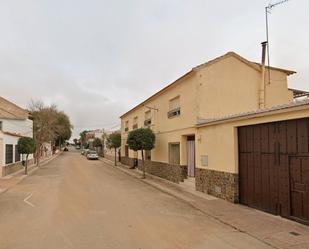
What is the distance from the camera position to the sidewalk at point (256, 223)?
266 inches

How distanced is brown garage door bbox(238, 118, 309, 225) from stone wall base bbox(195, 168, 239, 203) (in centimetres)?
26

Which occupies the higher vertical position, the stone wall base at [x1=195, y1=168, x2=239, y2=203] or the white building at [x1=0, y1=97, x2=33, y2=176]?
the white building at [x1=0, y1=97, x2=33, y2=176]

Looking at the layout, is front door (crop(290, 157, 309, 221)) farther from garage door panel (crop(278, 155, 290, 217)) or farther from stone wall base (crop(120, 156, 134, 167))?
stone wall base (crop(120, 156, 134, 167))

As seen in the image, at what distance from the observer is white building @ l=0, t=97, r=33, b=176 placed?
2089cm

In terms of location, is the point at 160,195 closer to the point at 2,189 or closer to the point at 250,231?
the point at 250,231

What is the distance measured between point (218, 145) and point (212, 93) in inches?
125

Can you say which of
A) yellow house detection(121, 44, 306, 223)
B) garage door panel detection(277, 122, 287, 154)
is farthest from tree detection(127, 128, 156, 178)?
garage door panel detection(277, 122, 287, 154)

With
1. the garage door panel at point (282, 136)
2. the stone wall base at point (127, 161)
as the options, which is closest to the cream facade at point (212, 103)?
the garage door panel at point (282, 136)

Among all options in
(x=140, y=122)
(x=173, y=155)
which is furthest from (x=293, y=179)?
(x=140, y=122)

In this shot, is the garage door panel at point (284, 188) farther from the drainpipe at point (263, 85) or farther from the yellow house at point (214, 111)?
the drainpipe at point (263, 85)

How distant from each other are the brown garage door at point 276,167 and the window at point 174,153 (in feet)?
23.6

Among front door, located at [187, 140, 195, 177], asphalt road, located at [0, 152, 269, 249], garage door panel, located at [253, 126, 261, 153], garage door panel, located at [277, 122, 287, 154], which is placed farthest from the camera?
front door, located at [187, 140, 195, 177]

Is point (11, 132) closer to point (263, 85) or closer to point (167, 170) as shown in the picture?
point (167, 170)

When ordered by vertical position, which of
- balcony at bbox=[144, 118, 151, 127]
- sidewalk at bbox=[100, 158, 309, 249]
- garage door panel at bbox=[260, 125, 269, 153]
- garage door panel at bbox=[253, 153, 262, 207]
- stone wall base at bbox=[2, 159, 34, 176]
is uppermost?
balcony at bbox=[144, 118, 151, 127]
